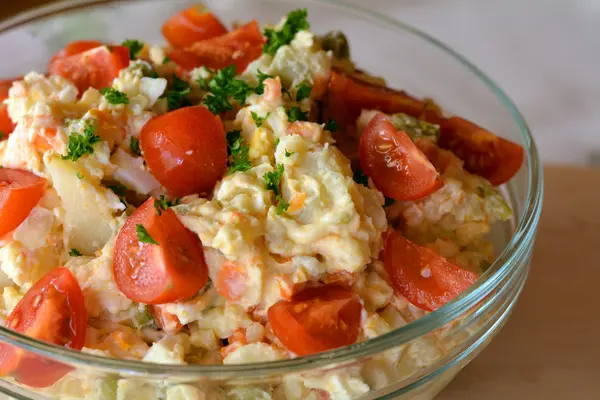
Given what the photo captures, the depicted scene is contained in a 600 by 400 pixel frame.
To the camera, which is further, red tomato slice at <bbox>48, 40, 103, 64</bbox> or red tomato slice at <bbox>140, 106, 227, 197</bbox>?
red tomato slice at <bbox>48, 40, 103, 64</bbox>

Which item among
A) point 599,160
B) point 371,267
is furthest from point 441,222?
point 599,160

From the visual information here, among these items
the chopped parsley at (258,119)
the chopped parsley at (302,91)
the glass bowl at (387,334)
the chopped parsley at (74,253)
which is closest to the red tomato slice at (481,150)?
the glass bowl at (387,334)

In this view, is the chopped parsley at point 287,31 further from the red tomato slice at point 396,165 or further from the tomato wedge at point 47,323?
the tomato wedge at point 47,323

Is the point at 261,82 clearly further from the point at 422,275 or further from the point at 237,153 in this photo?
the point at 422,275

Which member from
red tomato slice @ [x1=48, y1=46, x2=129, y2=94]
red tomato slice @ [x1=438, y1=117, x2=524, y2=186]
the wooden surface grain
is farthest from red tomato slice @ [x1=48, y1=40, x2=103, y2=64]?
the wooden surface grain

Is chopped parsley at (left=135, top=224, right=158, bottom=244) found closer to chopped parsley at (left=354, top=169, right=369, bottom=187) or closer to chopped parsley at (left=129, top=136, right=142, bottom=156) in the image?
chopped parsley at (left=129, top=136, right=142, bottom=156)

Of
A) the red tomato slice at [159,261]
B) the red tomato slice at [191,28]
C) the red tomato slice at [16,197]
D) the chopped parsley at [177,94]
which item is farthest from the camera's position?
the red tomato slice at [191,28]
